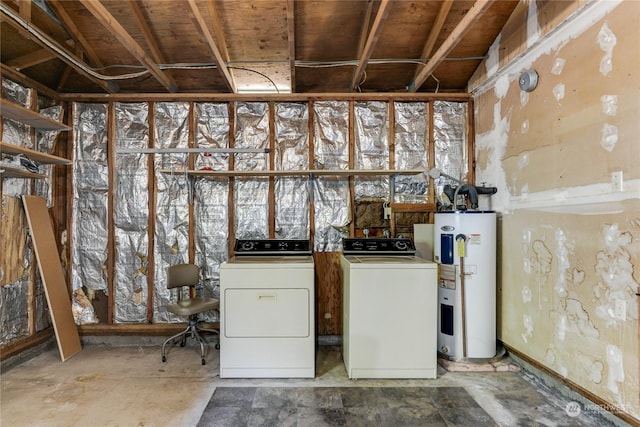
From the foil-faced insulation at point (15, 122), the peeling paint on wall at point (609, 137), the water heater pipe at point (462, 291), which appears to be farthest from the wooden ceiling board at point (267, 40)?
the water heater pipe at point (462, 291)

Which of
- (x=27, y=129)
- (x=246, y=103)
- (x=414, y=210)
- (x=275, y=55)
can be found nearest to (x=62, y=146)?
(x=27, y=129)

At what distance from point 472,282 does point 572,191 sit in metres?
1.04

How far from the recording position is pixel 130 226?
3.43 meters

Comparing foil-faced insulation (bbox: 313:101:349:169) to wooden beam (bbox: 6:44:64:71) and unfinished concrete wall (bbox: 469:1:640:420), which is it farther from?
wooden beam (bbox: 6:44:64:71)

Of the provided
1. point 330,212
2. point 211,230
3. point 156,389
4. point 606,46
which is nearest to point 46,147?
point 211,230

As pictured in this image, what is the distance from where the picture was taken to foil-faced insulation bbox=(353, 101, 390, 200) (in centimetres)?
349

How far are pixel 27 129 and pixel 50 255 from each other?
1.20m

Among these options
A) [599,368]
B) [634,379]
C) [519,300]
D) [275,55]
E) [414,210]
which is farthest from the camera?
[414,210]

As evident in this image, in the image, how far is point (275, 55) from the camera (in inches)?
128

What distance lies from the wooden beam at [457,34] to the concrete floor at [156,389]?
2.61 metres

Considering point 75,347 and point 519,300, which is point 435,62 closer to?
point 519,300

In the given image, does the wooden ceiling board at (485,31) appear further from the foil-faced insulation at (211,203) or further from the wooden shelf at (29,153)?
the wooden shelf at (29,153)

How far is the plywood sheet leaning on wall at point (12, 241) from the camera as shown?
2.81 m

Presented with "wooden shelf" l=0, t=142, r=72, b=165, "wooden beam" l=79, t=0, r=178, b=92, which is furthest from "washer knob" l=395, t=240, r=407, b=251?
"wooden shelf" l=0, t=142, r=72, b=165
